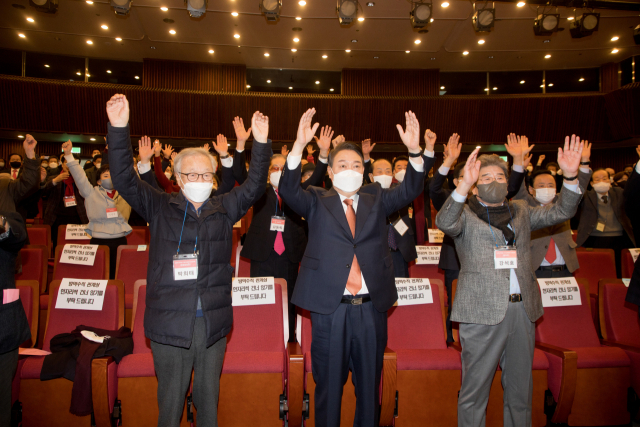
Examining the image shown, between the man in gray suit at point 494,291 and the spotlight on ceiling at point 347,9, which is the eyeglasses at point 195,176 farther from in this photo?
the spotlight on ceiling at point 347,9

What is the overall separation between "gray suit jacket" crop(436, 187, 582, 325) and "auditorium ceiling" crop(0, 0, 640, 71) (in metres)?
6.63

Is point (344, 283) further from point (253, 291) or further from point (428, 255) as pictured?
point (428, 255)

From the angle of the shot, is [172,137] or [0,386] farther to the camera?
[172,137]

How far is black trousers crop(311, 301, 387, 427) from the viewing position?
1.94m

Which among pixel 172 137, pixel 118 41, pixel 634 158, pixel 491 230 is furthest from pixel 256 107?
pixel 634 158

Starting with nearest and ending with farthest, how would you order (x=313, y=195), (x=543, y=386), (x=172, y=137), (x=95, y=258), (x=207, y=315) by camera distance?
(x=207, y=315) < (x=313, y=195) < (x=543, y=386) < (x=95, y=258) < (x=172, y=137)

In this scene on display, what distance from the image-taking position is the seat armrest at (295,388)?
2.28 m

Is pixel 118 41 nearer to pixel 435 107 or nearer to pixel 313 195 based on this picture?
pixel 435 107

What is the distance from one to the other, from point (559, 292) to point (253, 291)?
223 cm

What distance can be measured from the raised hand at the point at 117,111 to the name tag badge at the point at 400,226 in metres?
2.11

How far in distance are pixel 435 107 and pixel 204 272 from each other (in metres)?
10.2

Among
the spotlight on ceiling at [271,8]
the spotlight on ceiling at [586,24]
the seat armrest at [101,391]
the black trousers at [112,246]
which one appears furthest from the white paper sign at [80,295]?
the spotlight on ceiling at [586,24]

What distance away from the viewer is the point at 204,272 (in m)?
1.88

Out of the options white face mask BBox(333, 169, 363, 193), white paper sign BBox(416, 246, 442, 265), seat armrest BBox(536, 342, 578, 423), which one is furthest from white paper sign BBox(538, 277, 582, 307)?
white face mask BBox(333, 169, 363, 193)
